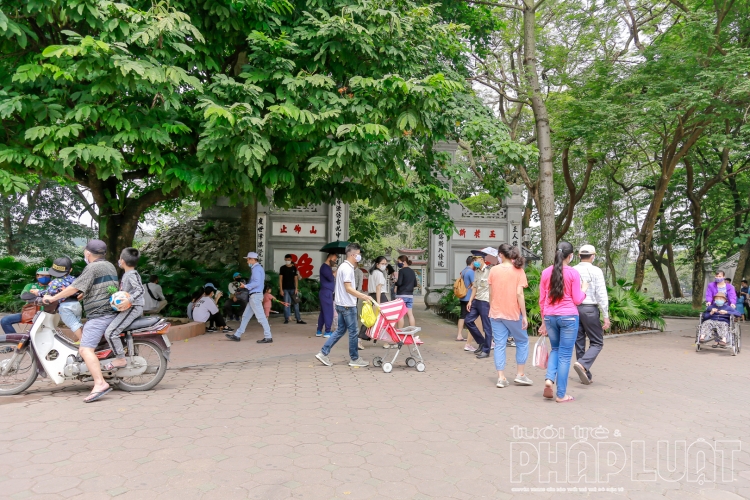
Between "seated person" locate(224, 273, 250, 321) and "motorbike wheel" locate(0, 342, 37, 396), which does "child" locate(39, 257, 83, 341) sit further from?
"seated person" locate(224, 273, 250, 321)

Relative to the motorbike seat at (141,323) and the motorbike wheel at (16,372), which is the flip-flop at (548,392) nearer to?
the motorbike seat at (141,323)

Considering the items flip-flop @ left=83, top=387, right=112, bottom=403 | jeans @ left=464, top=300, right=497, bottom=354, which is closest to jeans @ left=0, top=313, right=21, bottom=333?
flip-flop @ left=83, top=387, right=112, bottom=403

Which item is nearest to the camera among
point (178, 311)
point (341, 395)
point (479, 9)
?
point (341, 395)

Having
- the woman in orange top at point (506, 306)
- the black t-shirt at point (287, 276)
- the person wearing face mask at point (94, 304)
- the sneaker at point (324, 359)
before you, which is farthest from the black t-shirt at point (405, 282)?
the person wearing face mask at point (94, 304)

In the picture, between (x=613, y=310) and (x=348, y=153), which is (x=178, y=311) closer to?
(x=348, y=153)

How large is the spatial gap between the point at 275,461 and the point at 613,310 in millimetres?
9902

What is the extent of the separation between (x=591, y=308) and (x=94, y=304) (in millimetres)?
5419

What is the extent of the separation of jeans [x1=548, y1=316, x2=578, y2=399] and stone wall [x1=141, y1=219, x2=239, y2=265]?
42.1ft

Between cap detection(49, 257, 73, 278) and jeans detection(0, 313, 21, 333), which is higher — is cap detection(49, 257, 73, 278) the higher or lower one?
the higher one

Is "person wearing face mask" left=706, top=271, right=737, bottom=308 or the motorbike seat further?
"person wearing face mask" left=706, top=271, right=737, bottom=308

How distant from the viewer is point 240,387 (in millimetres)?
5992

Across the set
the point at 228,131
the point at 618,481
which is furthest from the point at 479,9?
the point at 618,481

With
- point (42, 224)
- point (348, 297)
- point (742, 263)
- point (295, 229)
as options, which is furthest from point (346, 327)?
point (42, 224)

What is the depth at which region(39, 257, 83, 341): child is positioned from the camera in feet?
17.9
